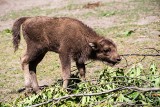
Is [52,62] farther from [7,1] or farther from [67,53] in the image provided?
[7,1]

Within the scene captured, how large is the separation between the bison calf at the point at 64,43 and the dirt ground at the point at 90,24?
92 cm

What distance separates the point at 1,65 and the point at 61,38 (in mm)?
3521

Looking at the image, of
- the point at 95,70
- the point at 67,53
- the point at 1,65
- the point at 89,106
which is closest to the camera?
the point at 89,106

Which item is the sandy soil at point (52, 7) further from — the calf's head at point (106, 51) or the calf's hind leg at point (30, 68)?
the calf's head at point (106, 51)

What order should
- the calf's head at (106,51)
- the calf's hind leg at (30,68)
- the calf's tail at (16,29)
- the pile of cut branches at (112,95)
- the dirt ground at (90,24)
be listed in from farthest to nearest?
the dirt ground at (90,24), the calf's tail at (16,29), the calf's hind leg at (30,68), the calf's head at (106,51), the pile of cut branches at (112,95)

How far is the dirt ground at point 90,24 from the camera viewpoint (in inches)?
384

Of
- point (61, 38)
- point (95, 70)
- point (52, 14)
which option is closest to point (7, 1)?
point (52, 14)

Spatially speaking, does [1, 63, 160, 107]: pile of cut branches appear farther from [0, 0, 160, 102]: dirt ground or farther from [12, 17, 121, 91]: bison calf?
[0, 0, 160, 102]: dirt ground

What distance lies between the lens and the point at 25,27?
8203mm

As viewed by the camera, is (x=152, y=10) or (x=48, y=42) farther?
(x=152, y=10)

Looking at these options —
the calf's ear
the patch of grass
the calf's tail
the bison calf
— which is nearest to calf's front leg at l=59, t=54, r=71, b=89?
the bison calf

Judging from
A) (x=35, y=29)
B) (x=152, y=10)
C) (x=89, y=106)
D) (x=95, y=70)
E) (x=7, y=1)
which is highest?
(x=7, y=1)

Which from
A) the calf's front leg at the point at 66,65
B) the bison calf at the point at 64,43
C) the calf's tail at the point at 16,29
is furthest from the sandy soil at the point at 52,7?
the calf's front leg at the point at 66,65

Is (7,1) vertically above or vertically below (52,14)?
above
